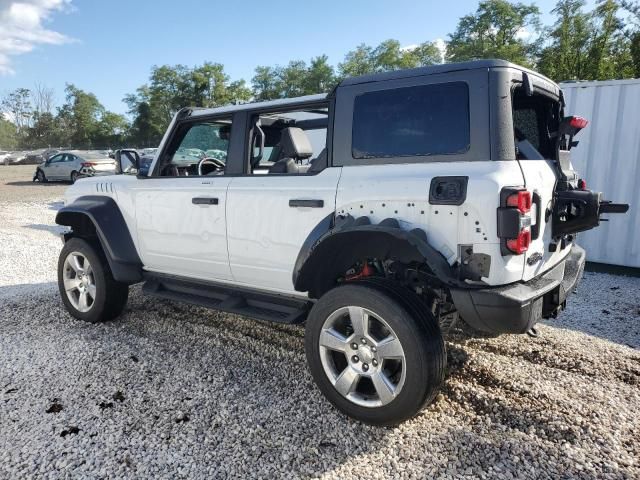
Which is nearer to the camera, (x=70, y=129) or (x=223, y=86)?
(x=223, y=86)

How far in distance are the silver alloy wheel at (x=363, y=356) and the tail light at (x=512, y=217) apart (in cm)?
79

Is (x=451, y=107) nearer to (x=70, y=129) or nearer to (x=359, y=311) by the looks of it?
(x=359, y=311)

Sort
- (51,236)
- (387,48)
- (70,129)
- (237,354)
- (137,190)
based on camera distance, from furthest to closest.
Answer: (70,129) → (387,48) → (51,236) → (137,190) → (237,354)

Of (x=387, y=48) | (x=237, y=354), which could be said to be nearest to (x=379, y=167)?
(x=237, y=354)

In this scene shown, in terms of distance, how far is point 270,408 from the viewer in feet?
10.2

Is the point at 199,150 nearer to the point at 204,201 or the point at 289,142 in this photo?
the point at 204,201

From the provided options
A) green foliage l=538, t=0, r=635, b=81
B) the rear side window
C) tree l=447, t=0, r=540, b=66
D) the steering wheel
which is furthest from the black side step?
tree l=447, t=0, r=540, b=66

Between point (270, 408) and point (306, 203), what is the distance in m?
1.35

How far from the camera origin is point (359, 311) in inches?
113

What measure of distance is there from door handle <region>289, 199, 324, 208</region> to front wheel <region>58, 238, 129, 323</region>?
7.29 feet

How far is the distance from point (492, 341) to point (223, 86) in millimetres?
67403

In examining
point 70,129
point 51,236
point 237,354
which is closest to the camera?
point 237,354

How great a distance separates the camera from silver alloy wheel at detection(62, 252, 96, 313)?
4.63 m

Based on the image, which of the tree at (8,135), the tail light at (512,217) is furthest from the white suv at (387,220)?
the tree at (8,135)
